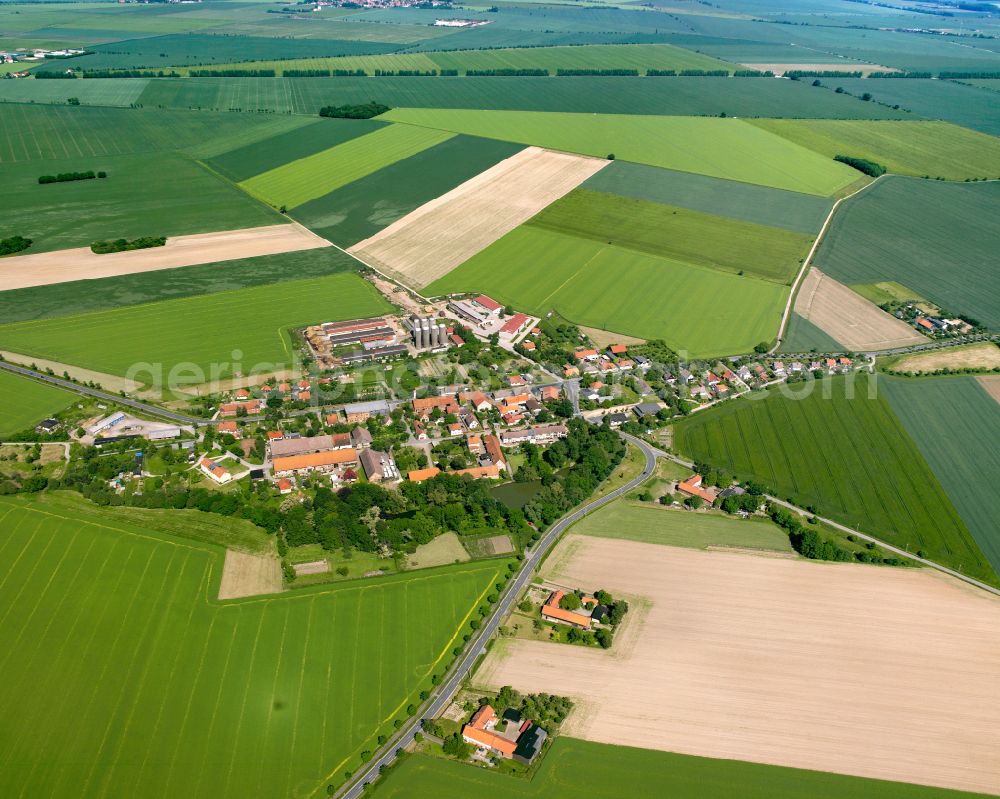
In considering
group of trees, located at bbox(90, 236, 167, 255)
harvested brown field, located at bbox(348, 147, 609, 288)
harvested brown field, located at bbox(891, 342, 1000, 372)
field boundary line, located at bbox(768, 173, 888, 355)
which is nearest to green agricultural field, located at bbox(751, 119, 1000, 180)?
field boundary line, located at bbox(768, 173, 888, 355)

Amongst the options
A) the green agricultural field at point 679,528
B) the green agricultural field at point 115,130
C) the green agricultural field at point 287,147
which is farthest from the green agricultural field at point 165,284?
the green agricultural field at point 679,528

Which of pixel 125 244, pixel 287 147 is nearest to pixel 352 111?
pixel 287 147

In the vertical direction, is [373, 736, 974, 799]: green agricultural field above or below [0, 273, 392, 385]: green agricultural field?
below

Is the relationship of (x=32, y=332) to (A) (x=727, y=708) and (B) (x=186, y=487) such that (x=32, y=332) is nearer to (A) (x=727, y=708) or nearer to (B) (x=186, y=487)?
(B) (x=186, y=487)

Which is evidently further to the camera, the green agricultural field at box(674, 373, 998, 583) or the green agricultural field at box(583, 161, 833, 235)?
the green agricultural field at box(583, 161, 833, 235)

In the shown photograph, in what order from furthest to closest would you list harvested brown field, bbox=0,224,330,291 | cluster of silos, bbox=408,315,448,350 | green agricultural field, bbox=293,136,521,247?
green agricultural field, bbox=293,136,521,247 → harvested brown field, bbox=0,224,330,291 → cluster of silos, bbox=408,315,448,350

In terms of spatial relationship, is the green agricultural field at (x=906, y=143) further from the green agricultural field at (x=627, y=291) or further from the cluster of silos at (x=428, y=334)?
the cluster of silos at (x=428, y=334)

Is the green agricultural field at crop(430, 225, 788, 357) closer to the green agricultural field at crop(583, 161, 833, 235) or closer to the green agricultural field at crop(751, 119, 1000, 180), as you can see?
the green agricultural field at crop(583, 161, 833, 235)
